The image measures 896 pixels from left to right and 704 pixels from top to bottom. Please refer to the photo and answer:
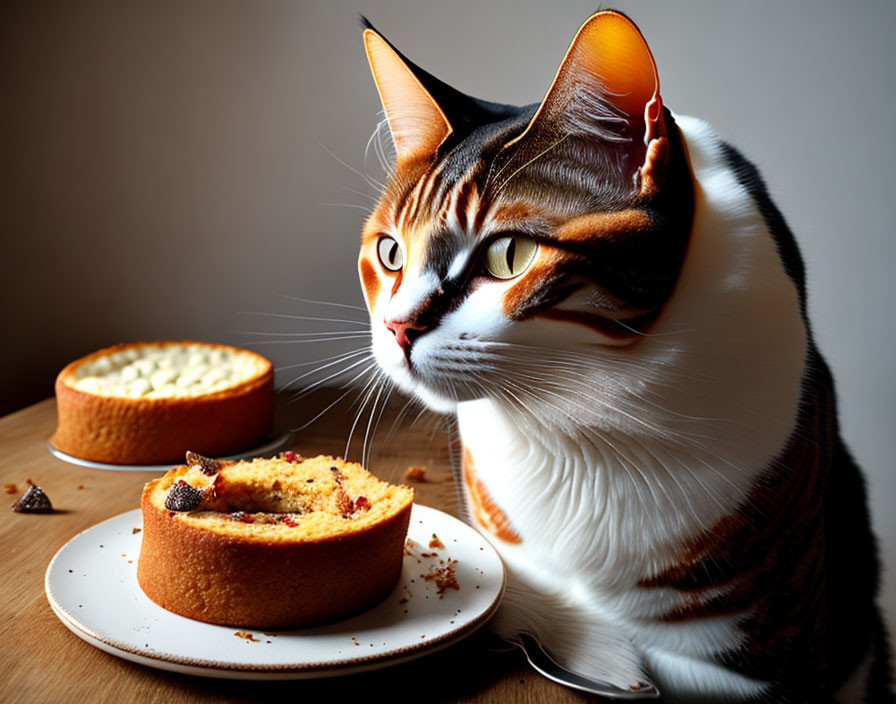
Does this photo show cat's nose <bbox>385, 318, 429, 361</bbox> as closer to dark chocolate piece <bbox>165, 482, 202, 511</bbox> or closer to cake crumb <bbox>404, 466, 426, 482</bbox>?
dark chocolate piece <bbox>165, 482, 202, 511</bbox>

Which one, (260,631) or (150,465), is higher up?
(260,631)

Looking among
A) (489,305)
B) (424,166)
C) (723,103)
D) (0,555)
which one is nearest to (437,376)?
(489,305)

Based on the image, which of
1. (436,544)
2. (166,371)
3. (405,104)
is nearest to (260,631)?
(436,544)

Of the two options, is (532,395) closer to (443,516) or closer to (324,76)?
(443,516)

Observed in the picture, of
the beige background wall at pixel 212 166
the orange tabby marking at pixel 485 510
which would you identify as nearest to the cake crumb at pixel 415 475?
the orange tabby marking at pixel 485 510

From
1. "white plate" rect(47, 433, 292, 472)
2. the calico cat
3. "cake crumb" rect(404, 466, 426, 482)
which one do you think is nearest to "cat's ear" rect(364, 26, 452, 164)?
the calico cat

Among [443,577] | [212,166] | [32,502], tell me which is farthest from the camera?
[212,166]

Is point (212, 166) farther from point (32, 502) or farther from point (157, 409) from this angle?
point (32, 502)
